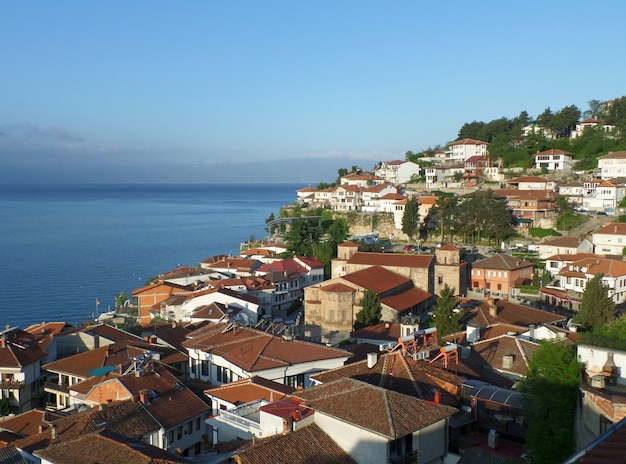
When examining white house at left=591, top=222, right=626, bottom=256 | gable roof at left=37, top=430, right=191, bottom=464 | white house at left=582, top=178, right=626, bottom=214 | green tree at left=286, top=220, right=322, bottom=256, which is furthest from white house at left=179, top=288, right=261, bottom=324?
white house at left=582, top=178, right=626, bottom=214

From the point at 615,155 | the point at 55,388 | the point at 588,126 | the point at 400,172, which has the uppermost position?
the point at 588,126

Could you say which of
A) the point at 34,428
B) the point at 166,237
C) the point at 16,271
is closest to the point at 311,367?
the point at 34,428

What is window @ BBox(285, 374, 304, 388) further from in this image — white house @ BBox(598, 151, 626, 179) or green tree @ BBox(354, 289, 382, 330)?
white house @ BBox(598, 151, 626, 179)

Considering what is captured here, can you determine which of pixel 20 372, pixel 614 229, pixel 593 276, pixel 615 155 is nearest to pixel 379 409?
pixel 20 372

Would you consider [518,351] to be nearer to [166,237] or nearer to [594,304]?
[594,304]

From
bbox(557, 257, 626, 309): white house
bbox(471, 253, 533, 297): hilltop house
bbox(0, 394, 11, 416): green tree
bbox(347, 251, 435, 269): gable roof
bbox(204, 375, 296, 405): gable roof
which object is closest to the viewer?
bbox(204, 375, 296, 405): gable roof

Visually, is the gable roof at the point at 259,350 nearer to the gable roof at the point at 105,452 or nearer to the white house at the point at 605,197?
the gable roof at the point at 105,452

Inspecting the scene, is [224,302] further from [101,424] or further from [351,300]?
[101,424]
